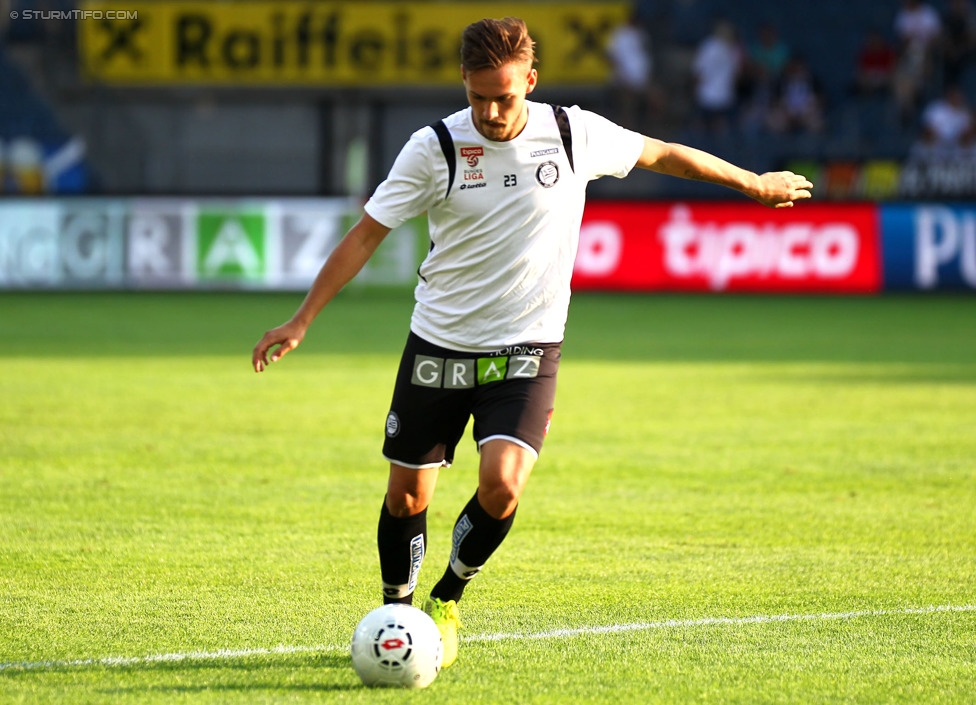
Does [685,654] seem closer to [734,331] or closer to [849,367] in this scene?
[849,367]

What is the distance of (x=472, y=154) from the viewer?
17.6 feet

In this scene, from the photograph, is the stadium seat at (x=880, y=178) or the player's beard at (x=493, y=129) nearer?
the player's beard at (x=493, y=129)

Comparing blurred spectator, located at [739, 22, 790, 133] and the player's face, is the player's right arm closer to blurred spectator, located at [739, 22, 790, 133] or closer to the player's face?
the player's face

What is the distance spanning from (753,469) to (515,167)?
4863 millimetres

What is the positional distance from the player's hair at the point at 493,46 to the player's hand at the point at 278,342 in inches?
42.1

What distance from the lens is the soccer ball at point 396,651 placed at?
16.8 ft

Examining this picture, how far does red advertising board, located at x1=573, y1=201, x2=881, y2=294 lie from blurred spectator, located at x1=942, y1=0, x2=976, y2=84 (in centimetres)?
654

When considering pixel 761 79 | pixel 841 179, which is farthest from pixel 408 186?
pixel 761 79

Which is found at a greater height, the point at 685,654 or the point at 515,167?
the point at 515,167

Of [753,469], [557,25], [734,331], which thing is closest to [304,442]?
[753,469]

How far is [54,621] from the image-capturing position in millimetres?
5980

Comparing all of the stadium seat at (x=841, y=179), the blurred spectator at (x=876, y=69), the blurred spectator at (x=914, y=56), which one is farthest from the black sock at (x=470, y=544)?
the blurred spectator at (x=876, y=69)

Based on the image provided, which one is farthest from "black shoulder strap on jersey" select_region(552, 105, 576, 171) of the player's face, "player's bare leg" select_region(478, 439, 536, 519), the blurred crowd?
the blurred crowd

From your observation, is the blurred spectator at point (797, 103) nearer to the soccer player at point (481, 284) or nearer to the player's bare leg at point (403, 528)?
the soccer player at point (481, 284)
